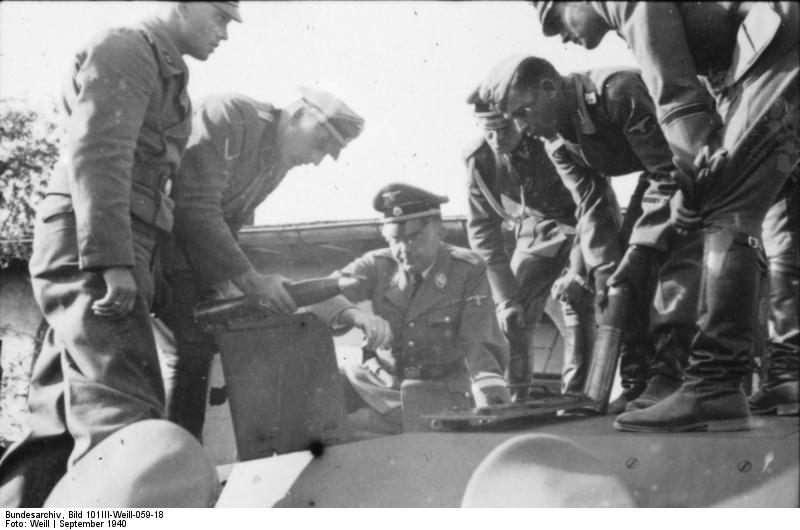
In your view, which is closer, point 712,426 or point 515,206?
point 712,426

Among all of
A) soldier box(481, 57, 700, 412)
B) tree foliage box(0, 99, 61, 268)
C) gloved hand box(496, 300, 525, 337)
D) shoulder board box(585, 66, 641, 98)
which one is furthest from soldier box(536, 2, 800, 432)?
tree foliage box(0, 99, 61, 268)

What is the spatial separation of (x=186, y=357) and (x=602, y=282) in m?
1.47

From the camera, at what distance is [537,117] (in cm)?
344

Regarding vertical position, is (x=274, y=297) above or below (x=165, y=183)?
below

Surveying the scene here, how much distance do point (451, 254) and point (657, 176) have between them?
92cm

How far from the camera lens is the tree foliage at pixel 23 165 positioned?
3852 mm

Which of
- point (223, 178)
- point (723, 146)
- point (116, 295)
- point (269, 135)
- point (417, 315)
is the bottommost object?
point (417, 315)

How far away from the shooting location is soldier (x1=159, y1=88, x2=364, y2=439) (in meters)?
3.76

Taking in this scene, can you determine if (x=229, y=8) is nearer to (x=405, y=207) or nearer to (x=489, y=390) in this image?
(x=405, y=207)

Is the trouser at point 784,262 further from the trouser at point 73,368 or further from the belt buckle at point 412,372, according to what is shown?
the trouser at point 73,368

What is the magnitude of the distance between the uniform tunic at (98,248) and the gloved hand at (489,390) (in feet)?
3.42

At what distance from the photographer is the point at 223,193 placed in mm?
3861

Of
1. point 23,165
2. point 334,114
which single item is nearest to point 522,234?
point 334,114

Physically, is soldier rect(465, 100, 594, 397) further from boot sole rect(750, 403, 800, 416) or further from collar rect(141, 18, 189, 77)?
collar rect(141, 18, 189, 77)
